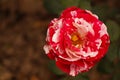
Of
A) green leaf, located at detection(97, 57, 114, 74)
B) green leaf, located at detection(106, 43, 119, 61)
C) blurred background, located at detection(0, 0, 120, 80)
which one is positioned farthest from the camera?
blurred background, located at detection(0, 0, 120, 80)

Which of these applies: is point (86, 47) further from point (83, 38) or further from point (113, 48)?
point (113, 48)

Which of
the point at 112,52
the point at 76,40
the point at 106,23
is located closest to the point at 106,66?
the point at 112,52

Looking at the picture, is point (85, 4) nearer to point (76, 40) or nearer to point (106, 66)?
point (76, 40)

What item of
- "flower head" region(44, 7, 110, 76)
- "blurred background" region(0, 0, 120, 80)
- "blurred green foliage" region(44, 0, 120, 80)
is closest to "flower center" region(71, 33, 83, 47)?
"flower head" region(44, 7, 110, 76)

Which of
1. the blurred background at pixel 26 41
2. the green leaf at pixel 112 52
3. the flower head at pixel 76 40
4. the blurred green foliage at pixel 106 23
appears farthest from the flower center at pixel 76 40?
the blurred background at pixel 26 41

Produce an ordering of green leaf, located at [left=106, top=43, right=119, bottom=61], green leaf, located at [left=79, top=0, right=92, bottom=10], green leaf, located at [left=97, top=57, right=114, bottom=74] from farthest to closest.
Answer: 1. green leaf, located at [left=97, top=57, right=114, bottom=74]
2. green leaf, located at [left=106, top=43, right=119, bottom=61]
3. green leaf, located at [left=79, top=0, right=92, bottom=10]

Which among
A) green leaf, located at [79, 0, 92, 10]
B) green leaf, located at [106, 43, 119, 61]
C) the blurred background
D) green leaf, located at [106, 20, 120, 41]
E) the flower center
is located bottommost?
the blurred background

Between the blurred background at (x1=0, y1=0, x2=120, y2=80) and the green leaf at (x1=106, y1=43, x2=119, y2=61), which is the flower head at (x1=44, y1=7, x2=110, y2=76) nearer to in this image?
the green leaf at (x1=106, y1=43, x2=119, y2=61)

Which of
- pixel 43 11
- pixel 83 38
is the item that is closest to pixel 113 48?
pixel 83 38
